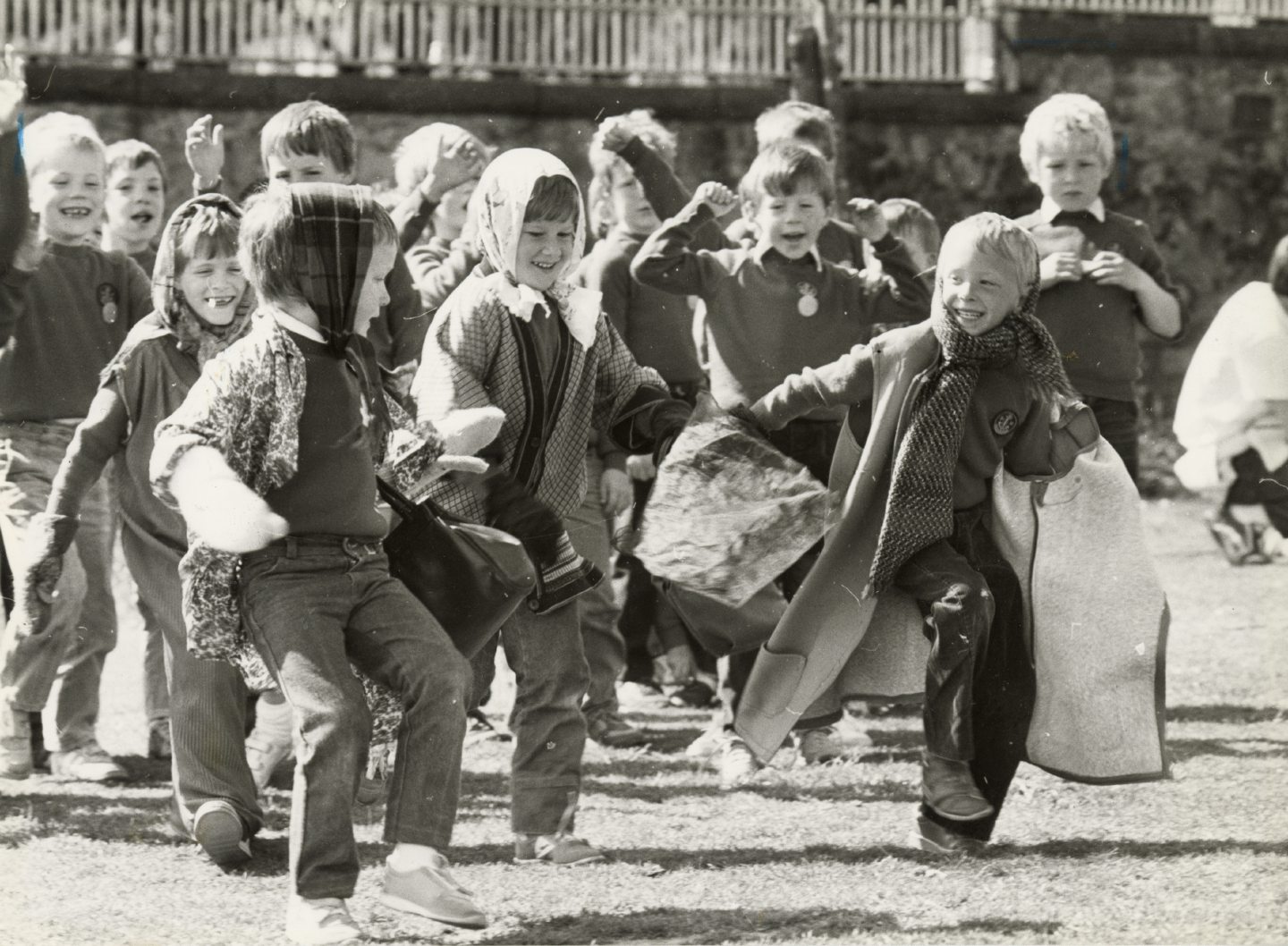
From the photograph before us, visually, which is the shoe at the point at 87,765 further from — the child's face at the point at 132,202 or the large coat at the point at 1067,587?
the large coat at the point at 1067,587

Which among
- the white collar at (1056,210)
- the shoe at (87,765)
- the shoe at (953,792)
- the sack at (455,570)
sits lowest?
the shoe at (87,765)

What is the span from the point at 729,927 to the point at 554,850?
74 cm

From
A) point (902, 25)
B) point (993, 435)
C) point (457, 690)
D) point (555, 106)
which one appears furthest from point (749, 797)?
point (902, 25)

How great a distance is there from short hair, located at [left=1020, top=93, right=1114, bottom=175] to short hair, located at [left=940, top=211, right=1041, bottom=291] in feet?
4.77

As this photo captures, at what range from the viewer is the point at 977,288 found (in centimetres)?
507

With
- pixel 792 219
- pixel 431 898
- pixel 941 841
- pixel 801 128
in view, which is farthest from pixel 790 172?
pixel 431 898

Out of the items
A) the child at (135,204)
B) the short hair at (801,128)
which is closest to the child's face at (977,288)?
the short hair at (801,128)

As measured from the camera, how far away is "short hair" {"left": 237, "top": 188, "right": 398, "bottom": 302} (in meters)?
4.30

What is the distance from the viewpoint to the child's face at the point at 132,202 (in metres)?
6.96

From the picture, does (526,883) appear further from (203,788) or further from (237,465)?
(237,465)

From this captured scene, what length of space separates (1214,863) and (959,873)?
1.98 feet

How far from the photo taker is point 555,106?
52.9 feet

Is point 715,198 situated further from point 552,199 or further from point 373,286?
point 373,286

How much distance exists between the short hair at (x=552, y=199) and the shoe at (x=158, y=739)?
8.03 ft
